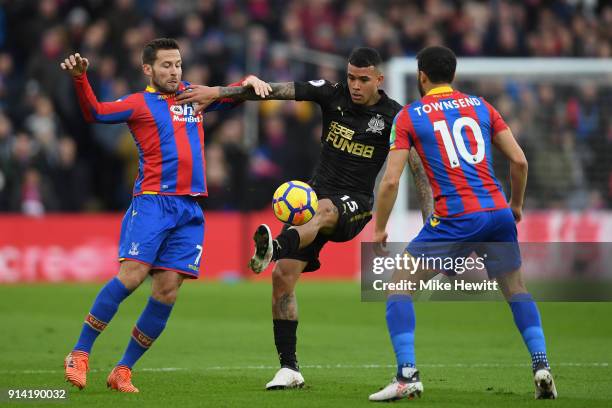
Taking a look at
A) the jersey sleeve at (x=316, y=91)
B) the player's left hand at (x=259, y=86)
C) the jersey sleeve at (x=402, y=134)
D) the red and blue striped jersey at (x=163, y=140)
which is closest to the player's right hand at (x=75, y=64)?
the red and blue striped jersey at (x=163, y=140)

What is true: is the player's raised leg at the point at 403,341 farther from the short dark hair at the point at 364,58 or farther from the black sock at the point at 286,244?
the short dark hair at the point at 364,58

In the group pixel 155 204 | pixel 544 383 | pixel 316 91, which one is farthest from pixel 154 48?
pixel 544 383

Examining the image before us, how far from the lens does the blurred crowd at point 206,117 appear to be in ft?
64.4

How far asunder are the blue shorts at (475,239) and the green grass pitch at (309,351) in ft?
3.16

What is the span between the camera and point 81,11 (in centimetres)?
2109

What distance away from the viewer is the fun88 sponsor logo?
895 centimetres

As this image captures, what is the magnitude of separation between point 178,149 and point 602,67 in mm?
11979

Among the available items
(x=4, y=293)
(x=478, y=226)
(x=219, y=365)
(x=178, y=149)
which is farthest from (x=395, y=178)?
(x=4, y=293)

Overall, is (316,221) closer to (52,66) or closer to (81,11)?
(52,66)

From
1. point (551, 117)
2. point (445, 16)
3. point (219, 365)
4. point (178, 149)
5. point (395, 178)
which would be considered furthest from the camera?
point (445, 16)

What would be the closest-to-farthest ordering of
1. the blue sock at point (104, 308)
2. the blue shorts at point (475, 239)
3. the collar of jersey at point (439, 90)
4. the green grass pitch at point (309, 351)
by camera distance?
the blue shorts at point (475, 239), the collar of jersey at point (439, 90), the green grass pitch at point (309, 351), the blue sock at point (104, 308)

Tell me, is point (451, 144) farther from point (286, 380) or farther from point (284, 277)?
point (286, 380)

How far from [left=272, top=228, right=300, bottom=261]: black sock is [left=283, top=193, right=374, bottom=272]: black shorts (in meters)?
0.19

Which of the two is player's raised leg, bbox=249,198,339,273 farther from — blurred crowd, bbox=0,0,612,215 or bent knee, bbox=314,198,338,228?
blurred crowd, bbox=0,0,612,215
